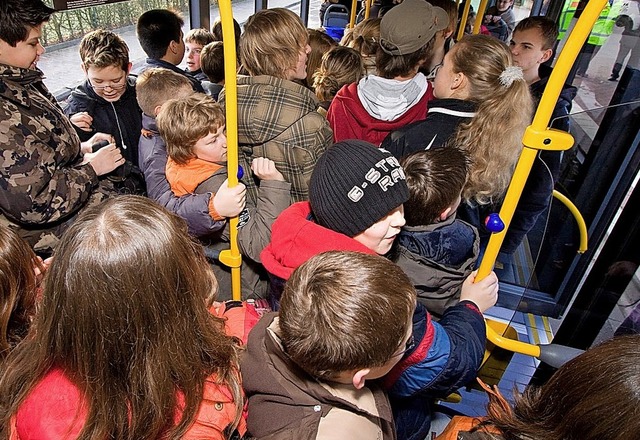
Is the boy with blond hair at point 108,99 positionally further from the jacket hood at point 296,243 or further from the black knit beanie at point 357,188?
the black knit beanie at point 357,188

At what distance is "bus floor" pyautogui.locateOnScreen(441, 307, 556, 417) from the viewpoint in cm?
196

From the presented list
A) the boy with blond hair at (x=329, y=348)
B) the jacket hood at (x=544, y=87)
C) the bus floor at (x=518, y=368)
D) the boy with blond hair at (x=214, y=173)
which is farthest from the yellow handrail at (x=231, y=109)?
the jacket hood at (x=544, y=87)

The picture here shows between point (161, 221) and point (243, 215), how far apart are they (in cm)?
87

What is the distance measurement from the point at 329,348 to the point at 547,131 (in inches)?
36.1

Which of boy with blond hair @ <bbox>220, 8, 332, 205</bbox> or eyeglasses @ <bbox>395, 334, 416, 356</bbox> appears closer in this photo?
eyeglasses @ <bbox>395, 334, 416, 356</bbox>

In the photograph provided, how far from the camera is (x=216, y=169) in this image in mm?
1863

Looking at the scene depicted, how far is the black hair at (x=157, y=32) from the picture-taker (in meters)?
2.96

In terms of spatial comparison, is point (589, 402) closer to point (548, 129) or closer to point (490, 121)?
point (548, 129)

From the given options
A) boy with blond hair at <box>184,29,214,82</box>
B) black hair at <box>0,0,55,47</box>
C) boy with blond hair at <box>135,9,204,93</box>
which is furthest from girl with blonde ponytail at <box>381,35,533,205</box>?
boy with blond hair at <box>184,29,214,82</box>

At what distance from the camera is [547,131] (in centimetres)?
129

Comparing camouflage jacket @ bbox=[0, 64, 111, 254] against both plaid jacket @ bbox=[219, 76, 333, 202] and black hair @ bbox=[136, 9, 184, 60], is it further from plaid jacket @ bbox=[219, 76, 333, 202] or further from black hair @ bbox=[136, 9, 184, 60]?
black hair @ bbox=[136, 9, 184, 60]

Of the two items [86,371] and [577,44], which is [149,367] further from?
[577,44]

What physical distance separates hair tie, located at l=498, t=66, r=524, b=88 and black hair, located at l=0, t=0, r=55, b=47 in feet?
5.97

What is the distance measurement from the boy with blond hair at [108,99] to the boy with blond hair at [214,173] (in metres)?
0.60
